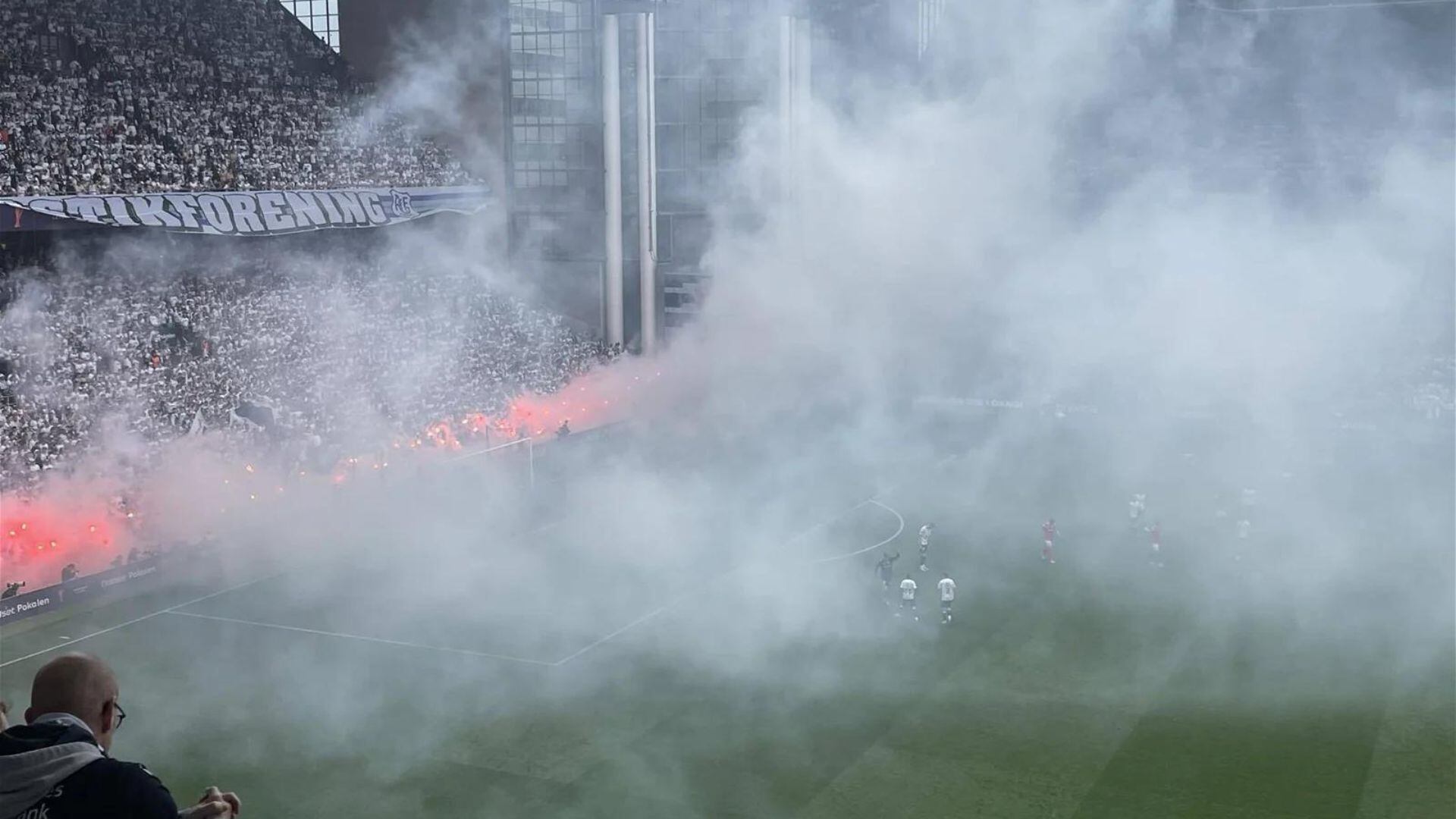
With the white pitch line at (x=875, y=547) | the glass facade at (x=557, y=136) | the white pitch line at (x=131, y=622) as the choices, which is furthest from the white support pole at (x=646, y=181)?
the white pitch line at (x=131, y=622)

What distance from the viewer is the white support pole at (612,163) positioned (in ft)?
92.6

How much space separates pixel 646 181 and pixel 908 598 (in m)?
14.9

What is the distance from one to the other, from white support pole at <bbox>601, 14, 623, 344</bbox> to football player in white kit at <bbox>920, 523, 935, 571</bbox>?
11689mm

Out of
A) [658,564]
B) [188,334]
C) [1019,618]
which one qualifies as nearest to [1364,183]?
[1019,618]

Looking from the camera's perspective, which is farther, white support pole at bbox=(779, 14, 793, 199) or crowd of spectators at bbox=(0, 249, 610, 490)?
white support pole at bbox=(779, 14, 793, 199)

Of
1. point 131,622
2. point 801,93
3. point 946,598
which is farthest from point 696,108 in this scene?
point 131,622

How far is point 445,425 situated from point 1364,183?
1528cm

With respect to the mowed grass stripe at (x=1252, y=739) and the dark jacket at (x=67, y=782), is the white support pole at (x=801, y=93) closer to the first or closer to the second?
the mowed grass stripe at (x=1252, y=739)

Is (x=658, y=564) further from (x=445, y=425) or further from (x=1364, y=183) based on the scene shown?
(x=1364, y=183)

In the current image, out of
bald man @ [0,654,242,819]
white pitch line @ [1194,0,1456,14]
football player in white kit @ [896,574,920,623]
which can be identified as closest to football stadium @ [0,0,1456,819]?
football player in white kit @ [896,574,920,623]

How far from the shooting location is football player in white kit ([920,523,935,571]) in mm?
18125

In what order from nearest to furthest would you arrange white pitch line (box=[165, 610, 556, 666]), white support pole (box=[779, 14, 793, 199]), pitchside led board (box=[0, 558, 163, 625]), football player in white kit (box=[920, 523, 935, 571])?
white pitch line (box=[165, 610, 556, 666]), pitchside led board (box=[0, 558, 163, 625]), football player in white kit (box=[920, 523, 935, 571]), white support pole (box=[779, 14, 793, 199])

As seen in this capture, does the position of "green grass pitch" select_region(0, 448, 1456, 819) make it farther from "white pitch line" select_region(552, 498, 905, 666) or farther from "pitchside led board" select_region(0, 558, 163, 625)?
"pitchside led board" select_region(0, 558, 163, 625)

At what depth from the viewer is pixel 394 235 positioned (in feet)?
85.6
